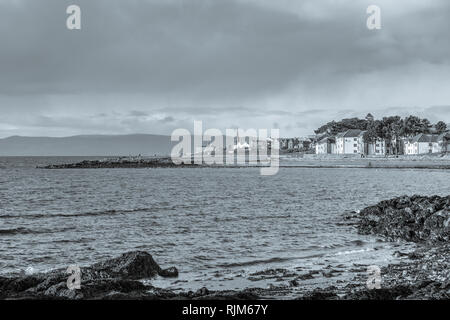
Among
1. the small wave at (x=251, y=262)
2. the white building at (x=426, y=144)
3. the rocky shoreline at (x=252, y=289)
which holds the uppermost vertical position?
the white building at (x=426, y=144)

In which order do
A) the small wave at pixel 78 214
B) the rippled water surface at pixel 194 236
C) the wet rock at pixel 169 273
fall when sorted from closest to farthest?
1. the wet rock at pixel 169 273
2. the rippled water surface at pixel 194 236
3. the small wave at pixel 78 214

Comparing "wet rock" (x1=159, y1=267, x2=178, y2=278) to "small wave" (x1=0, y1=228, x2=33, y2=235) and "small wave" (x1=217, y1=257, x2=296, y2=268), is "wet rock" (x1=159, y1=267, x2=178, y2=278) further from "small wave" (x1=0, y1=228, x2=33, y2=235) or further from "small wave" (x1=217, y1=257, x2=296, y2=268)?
"small wave" (x1=0, y1=228, x2=33, y2=235)

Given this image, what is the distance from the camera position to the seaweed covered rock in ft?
81.8

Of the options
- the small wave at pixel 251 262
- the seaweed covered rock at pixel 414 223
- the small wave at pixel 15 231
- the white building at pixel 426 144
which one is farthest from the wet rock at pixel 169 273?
the white building at pixel 426 144

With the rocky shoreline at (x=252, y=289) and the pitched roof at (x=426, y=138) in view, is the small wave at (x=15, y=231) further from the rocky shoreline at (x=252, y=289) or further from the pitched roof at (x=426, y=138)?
the pitched roof at (x=426, y=138)

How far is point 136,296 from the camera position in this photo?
12.8m

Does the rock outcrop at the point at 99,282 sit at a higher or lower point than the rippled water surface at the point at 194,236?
higher

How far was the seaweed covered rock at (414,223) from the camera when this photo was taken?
24938mm
